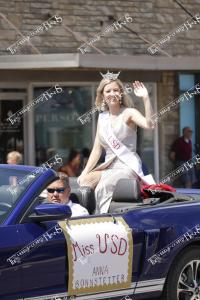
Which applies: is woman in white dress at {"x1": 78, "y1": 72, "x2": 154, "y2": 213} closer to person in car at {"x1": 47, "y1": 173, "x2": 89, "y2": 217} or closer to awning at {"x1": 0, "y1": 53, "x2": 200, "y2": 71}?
person in car at {"x1": 47, "y1": 173, "x2": 89, "y2": 217}

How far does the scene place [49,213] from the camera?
573 cm

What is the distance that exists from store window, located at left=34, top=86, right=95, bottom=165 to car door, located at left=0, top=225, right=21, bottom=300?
10.2 metres

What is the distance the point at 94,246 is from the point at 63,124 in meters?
10.1

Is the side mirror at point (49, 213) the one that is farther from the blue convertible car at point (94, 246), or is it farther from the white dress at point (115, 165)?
the white dress at point (115, 165)

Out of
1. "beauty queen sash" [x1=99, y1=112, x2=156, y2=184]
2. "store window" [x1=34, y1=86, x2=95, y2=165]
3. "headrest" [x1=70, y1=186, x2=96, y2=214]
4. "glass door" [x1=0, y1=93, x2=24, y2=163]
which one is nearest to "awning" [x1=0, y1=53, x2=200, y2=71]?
"glass door" [x1=0, y1=93, x2=24, y2=163]

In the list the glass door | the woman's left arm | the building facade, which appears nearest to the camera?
the woman's left arm

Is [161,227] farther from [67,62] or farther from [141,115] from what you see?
[67,62]

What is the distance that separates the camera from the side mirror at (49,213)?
225 inches

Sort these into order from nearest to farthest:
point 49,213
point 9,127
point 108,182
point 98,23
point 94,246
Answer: point 49,213, point 94,246, point 108,182, point 9,127, point 98,23

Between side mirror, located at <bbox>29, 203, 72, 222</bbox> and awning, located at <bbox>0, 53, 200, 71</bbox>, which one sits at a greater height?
awning, located at <bbox>0, 53, 200, 71</bbox>

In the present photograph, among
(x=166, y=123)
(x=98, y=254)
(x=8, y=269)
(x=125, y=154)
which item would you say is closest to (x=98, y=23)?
(x=166, y=123)

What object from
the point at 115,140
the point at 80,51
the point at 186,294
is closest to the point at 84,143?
the point at 80,51

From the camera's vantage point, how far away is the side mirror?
571 centimetres

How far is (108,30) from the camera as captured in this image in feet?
53.4
